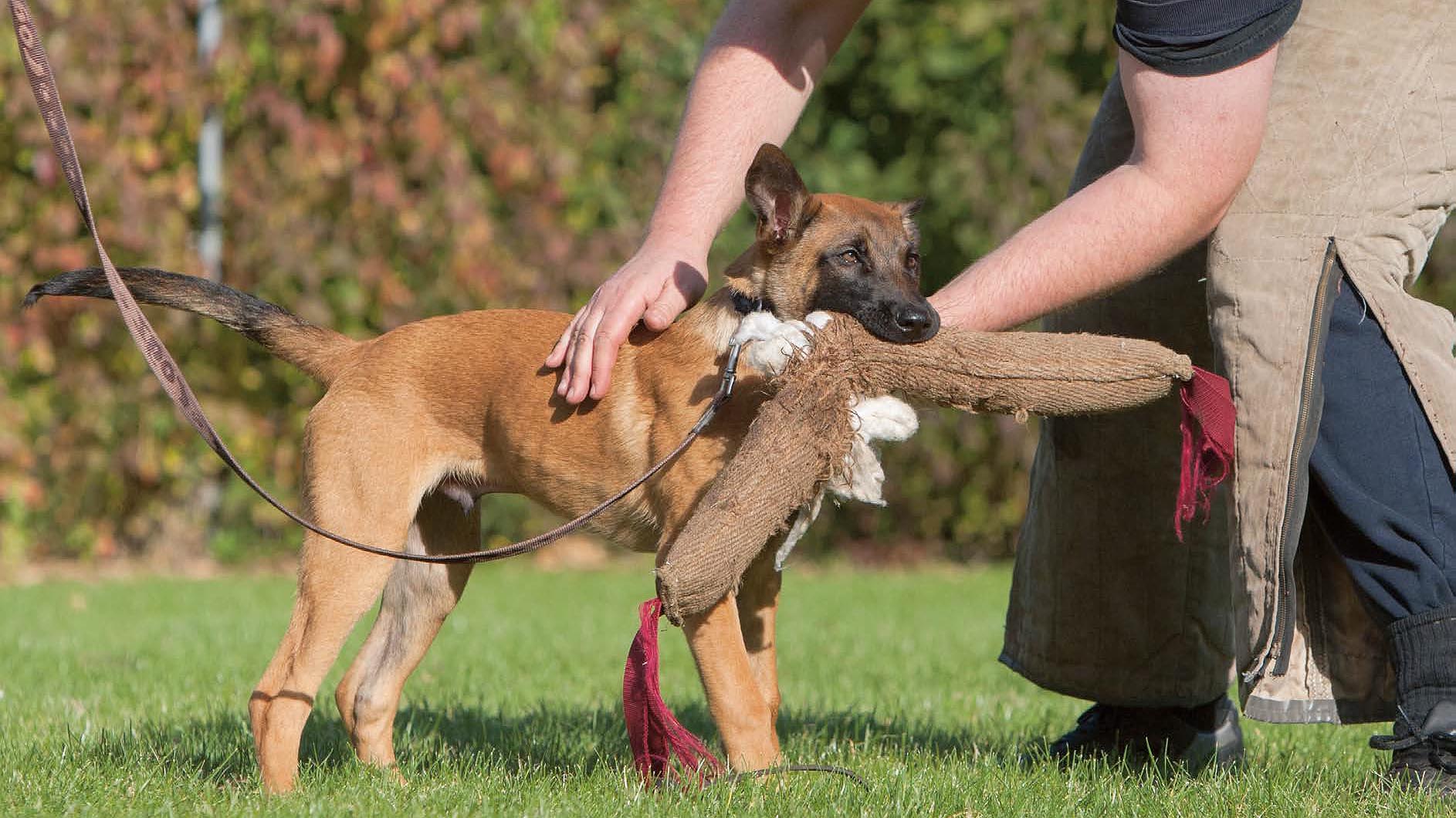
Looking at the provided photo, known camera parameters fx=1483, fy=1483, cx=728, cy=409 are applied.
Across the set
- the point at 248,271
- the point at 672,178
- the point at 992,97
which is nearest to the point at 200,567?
the point at 248,271

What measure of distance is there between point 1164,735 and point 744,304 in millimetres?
1676

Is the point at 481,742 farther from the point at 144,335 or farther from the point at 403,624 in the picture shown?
the point at 144,335

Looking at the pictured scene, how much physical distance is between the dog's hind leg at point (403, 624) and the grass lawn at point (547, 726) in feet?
0.40

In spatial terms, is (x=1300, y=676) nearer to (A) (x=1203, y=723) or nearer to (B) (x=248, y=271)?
(A) (x=1203, y=723)

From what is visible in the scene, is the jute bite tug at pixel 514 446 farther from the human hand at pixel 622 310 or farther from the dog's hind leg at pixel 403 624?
the human hand at pixel 622 310

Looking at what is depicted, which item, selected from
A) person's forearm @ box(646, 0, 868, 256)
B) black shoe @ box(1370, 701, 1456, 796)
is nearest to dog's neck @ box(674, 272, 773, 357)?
person's forearm @ box(646, 0, 868, 256)

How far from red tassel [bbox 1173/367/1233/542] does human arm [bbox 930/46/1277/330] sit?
0.28m

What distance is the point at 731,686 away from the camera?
3328 millimetres

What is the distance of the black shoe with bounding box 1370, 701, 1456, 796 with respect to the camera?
3.00 metres

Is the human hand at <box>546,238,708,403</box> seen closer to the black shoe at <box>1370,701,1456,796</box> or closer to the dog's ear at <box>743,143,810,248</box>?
the dog's ear at <box>743,143,810,248</box>

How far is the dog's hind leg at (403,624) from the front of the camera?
4023 millimetres

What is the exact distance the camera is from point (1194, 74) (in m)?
2.97

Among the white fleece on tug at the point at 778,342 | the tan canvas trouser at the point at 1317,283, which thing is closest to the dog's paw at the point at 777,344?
the white fleece on tug at the point at 778,342

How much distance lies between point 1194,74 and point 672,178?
140cm
